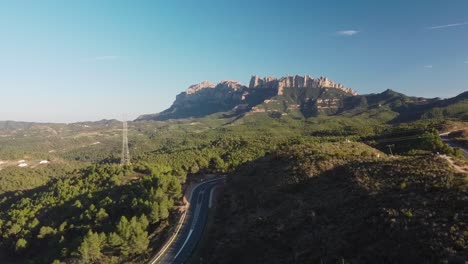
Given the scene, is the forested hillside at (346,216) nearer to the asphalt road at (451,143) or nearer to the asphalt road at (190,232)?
the asphalt road at (190,232)

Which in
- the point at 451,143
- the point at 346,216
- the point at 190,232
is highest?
the point at 451,143

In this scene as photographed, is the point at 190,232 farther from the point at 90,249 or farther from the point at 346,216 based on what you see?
the point at 346,216

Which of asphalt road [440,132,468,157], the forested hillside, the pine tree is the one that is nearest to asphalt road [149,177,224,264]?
the forested hillside

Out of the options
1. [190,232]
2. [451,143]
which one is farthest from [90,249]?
[451,143]

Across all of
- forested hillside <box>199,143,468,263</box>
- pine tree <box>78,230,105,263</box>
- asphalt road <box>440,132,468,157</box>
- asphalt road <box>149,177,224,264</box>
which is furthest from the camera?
asphalt road <box>440,132,468,157</box>

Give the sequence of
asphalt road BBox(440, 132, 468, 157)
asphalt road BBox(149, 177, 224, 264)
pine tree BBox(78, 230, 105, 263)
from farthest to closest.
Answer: asphalt road BBox(440, 132, 468, 157) → pine tree BBox(78, 230, 105, 263) → asphalt road BBox(149, 177, 224, 264)

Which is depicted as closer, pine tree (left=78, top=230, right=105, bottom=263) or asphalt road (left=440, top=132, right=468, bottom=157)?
pine tree (left=78, top=230, right=105, bottom=263)

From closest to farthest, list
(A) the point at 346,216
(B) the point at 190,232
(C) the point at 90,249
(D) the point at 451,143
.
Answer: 1. (A) the point at 346,216
2. (C) the point at 90,249
3. (B) the point at 190,232
4. (D) the point at 451,143

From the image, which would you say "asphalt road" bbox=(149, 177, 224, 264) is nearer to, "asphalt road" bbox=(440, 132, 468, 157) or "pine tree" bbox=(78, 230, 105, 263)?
"pine tree" bbox=(78, 230, 105, 263)
